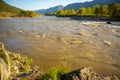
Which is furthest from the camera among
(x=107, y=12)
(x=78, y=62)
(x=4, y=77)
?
(x=107, y=12)

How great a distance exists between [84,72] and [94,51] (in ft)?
45.4

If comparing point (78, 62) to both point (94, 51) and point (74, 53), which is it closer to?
point (74, 53)

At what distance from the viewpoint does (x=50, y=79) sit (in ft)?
28.7

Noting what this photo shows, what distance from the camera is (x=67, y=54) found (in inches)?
817

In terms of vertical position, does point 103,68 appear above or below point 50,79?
below

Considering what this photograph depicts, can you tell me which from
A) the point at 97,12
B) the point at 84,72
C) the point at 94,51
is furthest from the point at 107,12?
the point at 84,72

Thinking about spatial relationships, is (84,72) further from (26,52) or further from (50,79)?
(26,52)

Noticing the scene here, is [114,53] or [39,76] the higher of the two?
[39,76]

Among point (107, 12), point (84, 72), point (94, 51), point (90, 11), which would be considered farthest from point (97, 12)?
point (84, 72)

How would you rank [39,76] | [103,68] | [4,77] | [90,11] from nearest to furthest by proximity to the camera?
[4,77], [39,76], [103,68], [90,11]

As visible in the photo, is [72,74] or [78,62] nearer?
[72,74]

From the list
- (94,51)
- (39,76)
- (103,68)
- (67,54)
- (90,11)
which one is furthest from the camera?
(90,11)

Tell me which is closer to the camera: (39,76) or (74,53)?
(39,76)

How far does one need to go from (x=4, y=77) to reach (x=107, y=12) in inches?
5193
